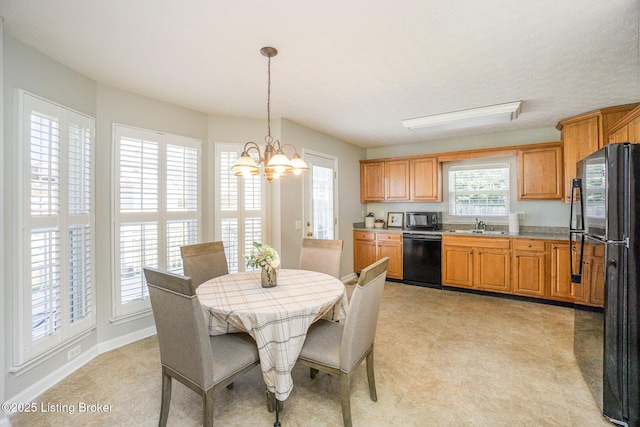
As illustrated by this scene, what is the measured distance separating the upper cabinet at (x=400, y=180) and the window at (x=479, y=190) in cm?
39

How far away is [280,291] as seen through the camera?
2080mm

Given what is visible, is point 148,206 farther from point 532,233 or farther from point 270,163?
point 532,233

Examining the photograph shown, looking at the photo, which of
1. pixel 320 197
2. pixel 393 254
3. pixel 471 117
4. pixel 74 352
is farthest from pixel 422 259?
pixel 74 352

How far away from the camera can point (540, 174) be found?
164 inches

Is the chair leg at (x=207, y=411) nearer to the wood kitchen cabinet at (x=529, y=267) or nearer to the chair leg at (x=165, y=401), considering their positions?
the chair leg at (x=165, y=401)

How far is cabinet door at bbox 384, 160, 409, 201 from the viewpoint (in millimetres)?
5219

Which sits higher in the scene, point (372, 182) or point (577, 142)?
point (577, 142)

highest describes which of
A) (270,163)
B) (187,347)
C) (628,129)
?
(628,129)

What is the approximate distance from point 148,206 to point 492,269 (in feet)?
15.0

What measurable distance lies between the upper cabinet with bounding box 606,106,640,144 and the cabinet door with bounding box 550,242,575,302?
139 cm

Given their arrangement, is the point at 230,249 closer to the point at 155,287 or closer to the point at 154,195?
the point at 154,195

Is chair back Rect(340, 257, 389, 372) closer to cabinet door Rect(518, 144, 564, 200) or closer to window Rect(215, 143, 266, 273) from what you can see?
window Rect(215, 143, 266, 273)

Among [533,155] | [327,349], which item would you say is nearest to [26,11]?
[327,349]

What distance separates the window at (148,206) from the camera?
9.26 feet
